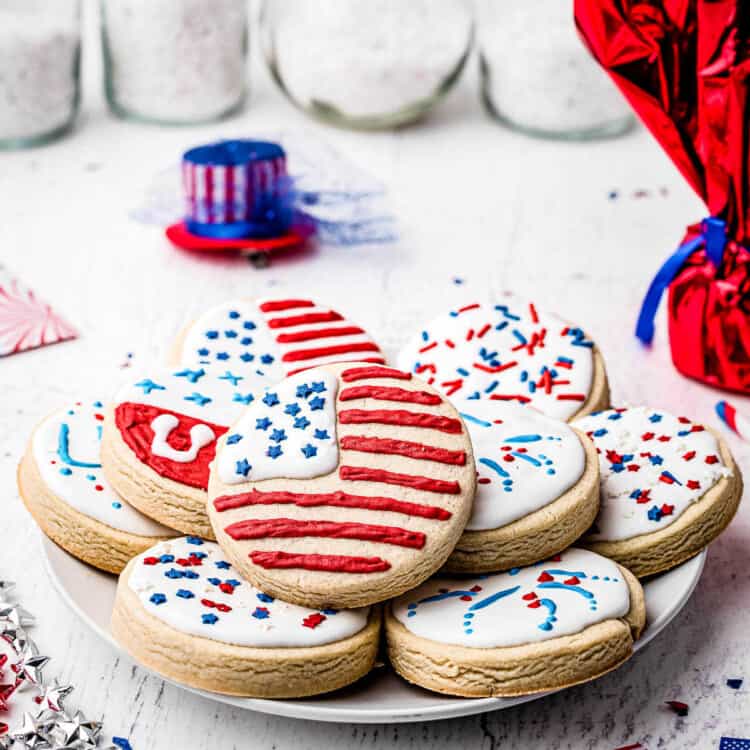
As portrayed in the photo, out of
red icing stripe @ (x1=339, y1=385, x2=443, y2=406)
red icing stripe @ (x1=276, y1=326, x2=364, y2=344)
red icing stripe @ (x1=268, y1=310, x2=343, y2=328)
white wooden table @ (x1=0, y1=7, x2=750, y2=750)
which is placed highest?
red icing stripe @ (x1=339, y1=385, x2=443, y2=406)

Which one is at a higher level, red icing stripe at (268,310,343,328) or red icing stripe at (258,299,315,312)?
red icing stripe at (258,299,315,312)

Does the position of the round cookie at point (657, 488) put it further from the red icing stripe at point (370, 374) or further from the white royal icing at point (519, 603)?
the red icing stripe at point (370, 374)

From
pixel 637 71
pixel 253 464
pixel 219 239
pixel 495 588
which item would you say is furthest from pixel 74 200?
pixel 495 588

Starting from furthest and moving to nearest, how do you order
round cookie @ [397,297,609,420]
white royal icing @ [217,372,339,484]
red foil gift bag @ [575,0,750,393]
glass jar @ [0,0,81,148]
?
glass jar @ [0,0,81,148] < red foil gift bag @ [575,0,750,393] < round cookie @ [397,297,609,420] < white royal icing @ [217,372,339,484]

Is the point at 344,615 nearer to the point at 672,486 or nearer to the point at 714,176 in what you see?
the point at 672,486

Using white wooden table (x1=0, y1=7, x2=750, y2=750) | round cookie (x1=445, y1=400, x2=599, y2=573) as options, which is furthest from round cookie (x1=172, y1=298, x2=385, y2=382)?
round cookie (x1=445, y1=400, x2=599, y2=573)

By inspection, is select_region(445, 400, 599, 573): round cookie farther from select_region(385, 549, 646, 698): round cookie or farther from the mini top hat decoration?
the mini top hat decoration
